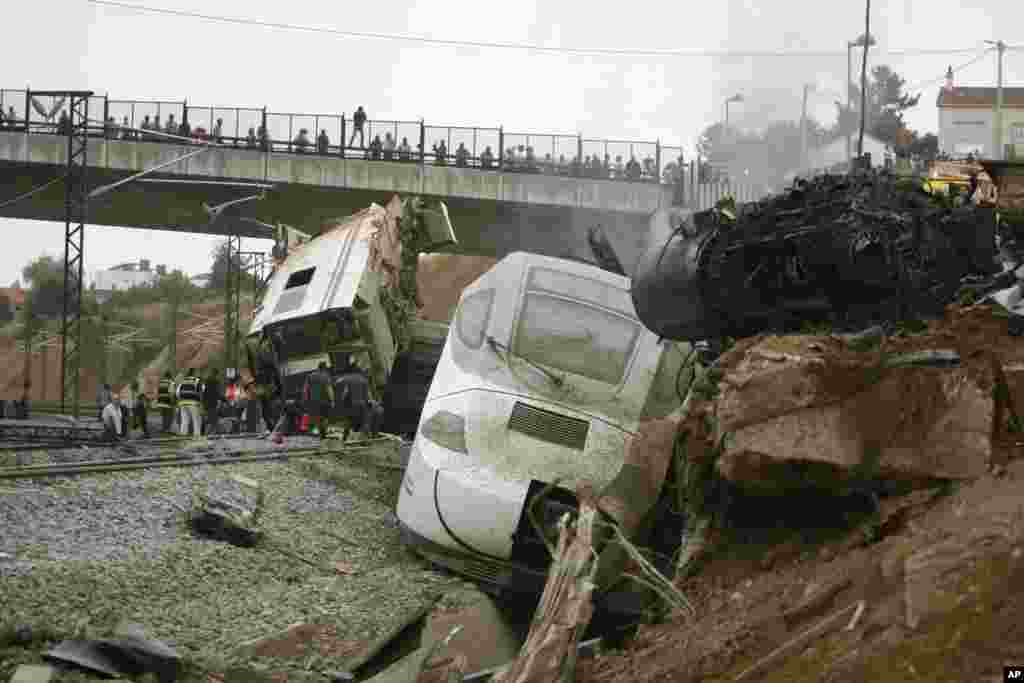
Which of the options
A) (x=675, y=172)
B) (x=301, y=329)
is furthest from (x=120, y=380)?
(x=301, y=329)

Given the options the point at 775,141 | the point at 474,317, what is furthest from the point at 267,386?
the point at 474,317

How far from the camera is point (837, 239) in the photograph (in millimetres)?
8031

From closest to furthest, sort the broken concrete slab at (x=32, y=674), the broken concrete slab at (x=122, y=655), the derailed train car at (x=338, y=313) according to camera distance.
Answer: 1. the broken concrete slab at (x=32, y=674)
2. the broken concrete slab at (x=122, y=655)
3. the derailed train car at (x=338, y=313)

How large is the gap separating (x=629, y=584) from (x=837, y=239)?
7.61ft

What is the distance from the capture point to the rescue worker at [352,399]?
20.0 metres

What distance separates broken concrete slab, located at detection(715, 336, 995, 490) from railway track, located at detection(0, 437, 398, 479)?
7447 millimetres

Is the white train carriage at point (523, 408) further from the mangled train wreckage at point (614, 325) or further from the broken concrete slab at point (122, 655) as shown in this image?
the broken concrete slab at point (122, 655)

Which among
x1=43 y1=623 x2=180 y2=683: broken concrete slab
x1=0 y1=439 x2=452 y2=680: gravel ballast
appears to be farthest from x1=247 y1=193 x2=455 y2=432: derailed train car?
x1=43 y1=623 x2=180 y2=683: broken concrete slab

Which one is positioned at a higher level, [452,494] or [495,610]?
[452,494]

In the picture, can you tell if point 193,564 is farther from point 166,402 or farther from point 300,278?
point 166,402

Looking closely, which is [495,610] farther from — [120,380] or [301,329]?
[120,380]

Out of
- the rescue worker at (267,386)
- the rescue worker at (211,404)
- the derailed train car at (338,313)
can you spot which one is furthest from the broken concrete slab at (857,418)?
the rescue worker at (211,404)

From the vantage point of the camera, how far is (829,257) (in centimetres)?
806

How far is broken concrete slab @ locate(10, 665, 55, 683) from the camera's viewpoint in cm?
659
